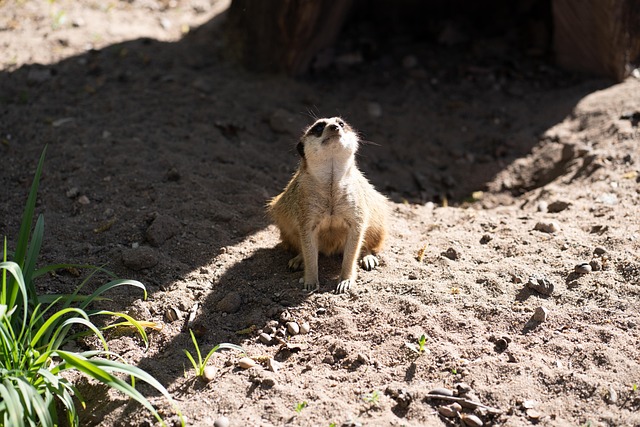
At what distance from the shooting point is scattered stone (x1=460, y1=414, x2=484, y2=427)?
252cm

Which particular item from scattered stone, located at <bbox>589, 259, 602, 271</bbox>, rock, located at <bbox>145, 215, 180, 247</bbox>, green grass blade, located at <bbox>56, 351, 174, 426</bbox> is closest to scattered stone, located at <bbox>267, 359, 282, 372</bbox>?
green grass blade, located at <bbox>56, 351, 174, 426</bbox>

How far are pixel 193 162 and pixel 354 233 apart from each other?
1362mm

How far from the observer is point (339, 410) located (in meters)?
2.59

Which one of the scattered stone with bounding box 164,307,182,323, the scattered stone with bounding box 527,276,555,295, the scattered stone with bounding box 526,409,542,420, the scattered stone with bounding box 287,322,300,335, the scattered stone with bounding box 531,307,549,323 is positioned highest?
the scattered stone with bounding box 527,276,555,295

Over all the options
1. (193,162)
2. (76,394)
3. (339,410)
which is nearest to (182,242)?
(193,162)

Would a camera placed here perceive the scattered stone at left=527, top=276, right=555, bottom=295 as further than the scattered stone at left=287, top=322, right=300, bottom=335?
Yes

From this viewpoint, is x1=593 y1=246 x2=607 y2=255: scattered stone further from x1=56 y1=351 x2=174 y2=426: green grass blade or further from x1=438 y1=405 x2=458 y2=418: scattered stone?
x1=56 y1=351 x2=174 y2=426: green grass blade

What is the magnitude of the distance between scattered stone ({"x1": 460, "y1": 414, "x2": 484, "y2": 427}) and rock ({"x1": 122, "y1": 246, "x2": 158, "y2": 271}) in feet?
5.46

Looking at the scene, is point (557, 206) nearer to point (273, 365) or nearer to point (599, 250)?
point (599, 250)

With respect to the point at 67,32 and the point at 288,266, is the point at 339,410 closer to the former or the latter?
the point at 288,266

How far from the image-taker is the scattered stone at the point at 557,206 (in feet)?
13.3

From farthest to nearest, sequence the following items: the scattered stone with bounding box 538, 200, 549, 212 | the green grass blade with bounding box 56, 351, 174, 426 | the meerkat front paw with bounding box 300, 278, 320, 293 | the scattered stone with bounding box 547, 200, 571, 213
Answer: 1. the scattered stone with bounding box 538, 200, 549, 212
2. the scattered stone with bounding box 547, 200, 571, 213
3. the meerkat front paw with bounding box 300, 278, 320, 293
4. the green grass blade with bounding box 56, 351, 174, 426

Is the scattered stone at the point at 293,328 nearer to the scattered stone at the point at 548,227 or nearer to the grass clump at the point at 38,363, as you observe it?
the grass clump at the point at 38,363

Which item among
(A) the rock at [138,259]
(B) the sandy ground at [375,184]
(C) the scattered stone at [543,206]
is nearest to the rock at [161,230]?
(B) the sandy ground at [375,184]
